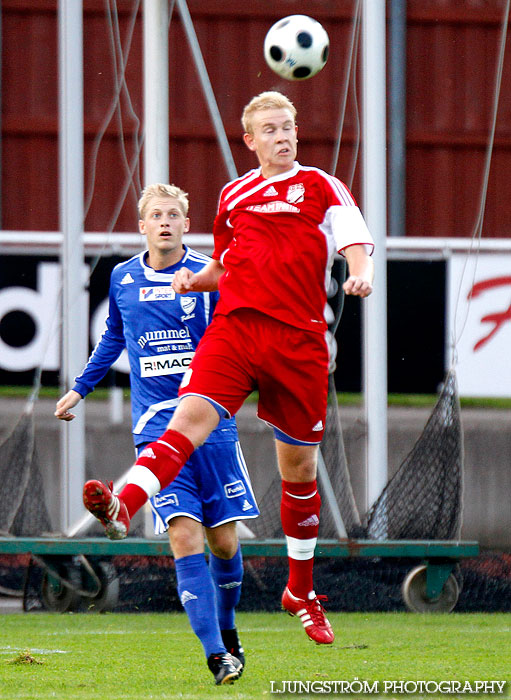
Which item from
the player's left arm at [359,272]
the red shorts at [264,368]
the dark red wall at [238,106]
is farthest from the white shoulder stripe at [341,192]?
the dark red wall at [238,106]

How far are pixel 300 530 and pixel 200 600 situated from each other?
1.69 ft

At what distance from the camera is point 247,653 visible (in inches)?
256

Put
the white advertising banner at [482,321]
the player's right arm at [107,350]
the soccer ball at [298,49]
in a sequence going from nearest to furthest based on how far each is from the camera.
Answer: the player's right arm at [107,350]
the soccer ball at [298,49]
the white advertising banner at [482,321]

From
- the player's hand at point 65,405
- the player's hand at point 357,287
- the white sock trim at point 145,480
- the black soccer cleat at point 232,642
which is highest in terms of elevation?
the player's hand at point 357,287

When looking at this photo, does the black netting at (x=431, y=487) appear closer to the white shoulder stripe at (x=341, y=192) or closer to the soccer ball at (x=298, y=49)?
the soccer ball at (x=298, y=49)

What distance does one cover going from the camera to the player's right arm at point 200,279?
525cm

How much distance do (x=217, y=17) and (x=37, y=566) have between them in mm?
10284

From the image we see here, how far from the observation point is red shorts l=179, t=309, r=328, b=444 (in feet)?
16.7

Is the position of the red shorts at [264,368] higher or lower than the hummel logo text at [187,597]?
higher

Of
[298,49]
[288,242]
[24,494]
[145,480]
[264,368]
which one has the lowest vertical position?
[24,494]

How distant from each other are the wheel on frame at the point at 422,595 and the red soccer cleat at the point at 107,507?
4.30 m

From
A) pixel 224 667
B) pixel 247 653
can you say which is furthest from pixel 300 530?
pixel 247 653

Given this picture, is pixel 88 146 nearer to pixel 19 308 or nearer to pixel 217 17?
pixel 217 17

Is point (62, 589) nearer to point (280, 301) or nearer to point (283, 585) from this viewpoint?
point (283, 585)
